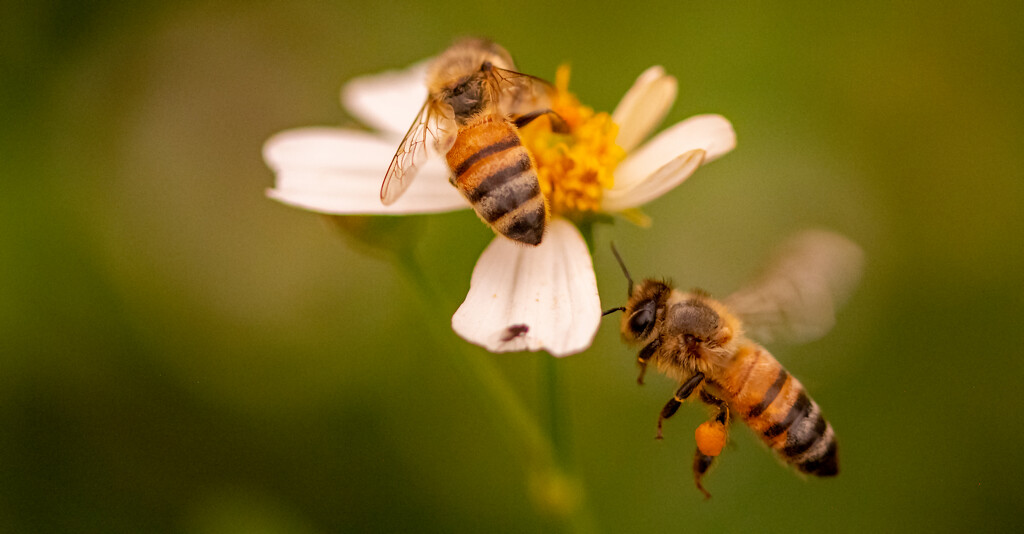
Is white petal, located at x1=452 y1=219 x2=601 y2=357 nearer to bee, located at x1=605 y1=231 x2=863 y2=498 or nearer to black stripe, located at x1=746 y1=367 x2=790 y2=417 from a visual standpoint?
bee, located at x1=605 y1=231 x2=863 y2=498

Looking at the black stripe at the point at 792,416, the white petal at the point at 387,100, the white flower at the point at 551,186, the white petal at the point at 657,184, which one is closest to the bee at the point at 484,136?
the white flower at the point at 551,186

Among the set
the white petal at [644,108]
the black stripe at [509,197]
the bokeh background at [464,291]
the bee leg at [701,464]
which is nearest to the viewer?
the black stripe at [509,197]

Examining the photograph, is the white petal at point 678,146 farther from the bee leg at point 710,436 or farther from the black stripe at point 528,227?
the bee leg at point 710,436

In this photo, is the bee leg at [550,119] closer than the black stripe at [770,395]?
No

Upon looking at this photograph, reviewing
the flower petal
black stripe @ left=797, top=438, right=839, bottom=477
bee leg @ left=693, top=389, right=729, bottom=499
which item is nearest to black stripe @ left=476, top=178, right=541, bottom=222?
the flower petal

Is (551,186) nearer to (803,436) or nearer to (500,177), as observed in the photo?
(500,177)

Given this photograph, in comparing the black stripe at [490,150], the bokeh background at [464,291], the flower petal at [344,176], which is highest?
the black stripe at [490,150]

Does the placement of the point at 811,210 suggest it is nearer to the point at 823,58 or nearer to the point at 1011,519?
the point at 823,58
